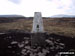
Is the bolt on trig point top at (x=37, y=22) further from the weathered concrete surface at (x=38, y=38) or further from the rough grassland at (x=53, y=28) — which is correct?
the rough grassland at (x=53, y=28)

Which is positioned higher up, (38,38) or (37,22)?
(37,22)

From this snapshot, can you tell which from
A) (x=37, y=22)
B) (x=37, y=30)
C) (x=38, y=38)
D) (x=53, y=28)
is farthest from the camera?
(x=53, y=28)

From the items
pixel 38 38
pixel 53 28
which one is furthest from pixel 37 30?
pixel 53 28

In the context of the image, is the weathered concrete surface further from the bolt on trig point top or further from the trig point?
the bolt on trig point top

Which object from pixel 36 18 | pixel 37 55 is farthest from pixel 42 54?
pixel 36 18

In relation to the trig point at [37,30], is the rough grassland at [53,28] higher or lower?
lower

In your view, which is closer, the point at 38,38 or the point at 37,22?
the point at 37,22

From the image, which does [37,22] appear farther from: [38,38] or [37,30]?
[38,38]

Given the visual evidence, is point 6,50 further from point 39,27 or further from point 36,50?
point 39,27

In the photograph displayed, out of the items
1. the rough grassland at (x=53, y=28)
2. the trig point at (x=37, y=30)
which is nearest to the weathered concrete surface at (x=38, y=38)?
the trig point at (x=37, y=30)
